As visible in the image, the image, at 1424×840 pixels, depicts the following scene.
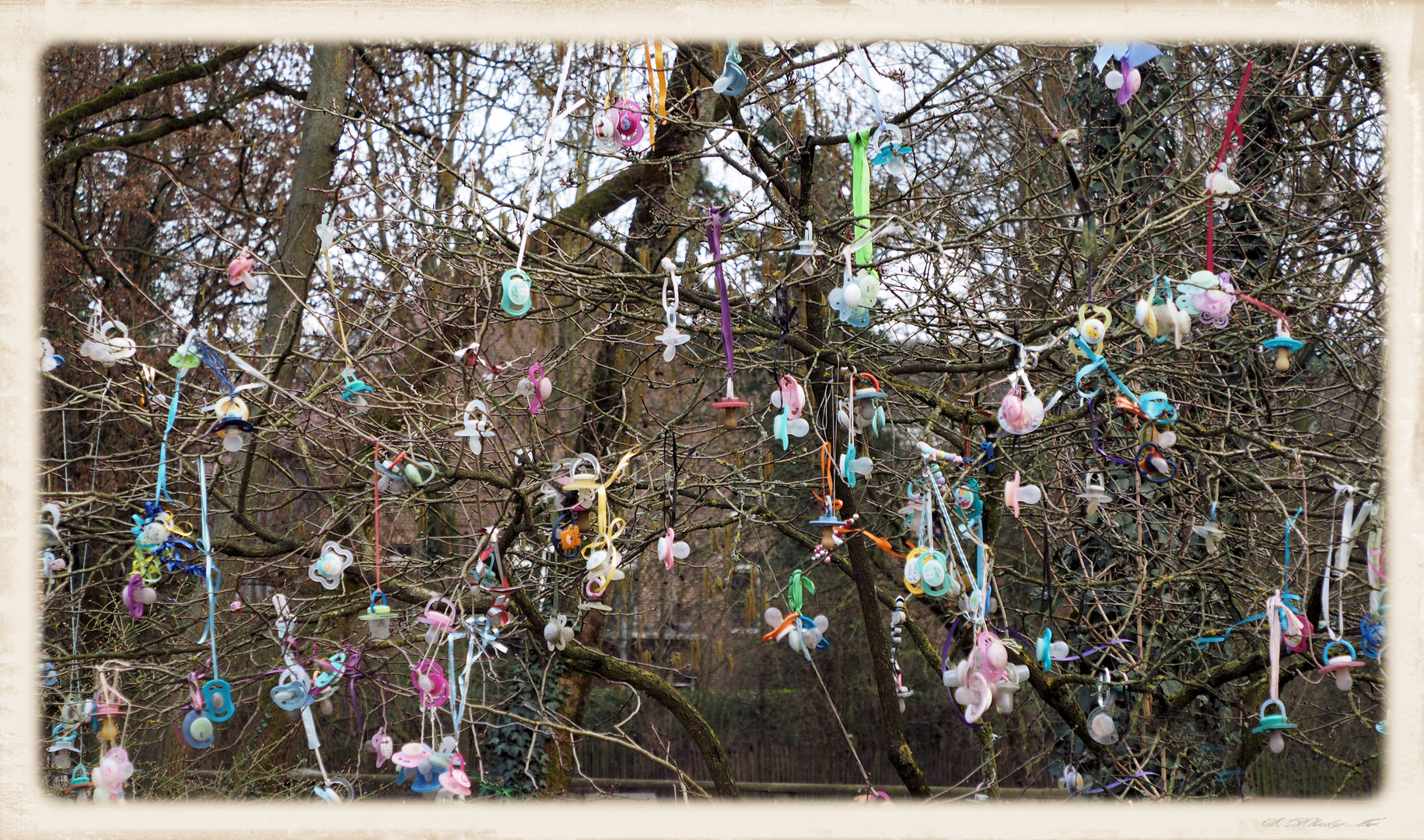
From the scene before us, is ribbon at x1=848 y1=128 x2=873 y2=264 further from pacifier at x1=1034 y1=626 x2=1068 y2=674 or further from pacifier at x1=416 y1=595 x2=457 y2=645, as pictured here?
pacifier at x1=416 y1=595 x2=457 y2=645

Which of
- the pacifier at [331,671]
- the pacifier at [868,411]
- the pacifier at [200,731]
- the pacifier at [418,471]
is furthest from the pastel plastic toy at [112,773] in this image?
the pacifier at [868,411]

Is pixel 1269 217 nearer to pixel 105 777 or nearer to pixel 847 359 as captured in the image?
pixel 847 359

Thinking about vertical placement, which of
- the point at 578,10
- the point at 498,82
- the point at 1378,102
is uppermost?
the point at 498,82

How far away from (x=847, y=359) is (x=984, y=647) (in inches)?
45.1

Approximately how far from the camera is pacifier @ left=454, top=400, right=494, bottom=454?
102 inches

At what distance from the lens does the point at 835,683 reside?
37.7 feet

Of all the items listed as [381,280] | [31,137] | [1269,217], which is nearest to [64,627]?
[381,280]

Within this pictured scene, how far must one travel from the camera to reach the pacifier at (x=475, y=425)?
102 inches

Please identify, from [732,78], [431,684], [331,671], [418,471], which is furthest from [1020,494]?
[331,671]

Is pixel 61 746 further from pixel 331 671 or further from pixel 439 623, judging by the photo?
pixel 439 623
